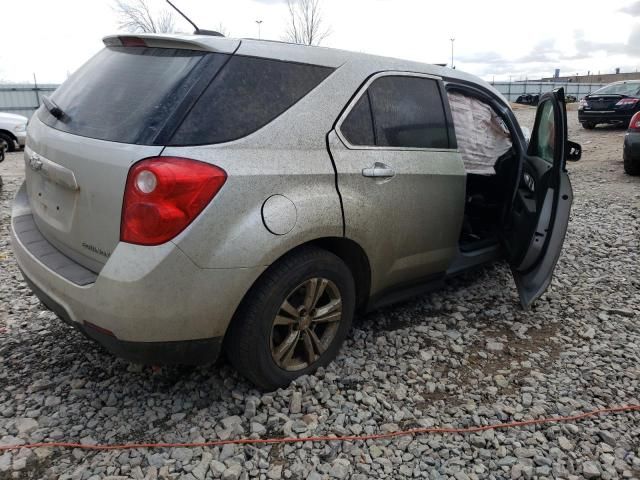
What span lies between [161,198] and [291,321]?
2.98ft

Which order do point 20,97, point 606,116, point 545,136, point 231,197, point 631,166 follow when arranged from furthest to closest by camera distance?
point 20,97
point 606,116
point 631,166
point 545,136
point 231,197

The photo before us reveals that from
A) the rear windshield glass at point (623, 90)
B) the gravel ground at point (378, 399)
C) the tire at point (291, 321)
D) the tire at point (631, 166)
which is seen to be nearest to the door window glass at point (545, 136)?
the gravel ground at point (378, 399)

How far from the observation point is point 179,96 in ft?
7.28

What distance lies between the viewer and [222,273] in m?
2.18

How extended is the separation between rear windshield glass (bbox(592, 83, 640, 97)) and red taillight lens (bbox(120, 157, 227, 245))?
57.6ft

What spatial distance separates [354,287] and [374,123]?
3.02 feet

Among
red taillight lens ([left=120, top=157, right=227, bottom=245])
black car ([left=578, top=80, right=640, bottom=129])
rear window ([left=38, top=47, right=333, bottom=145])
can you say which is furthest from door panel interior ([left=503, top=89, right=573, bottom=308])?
black car ([left=578, top=80, right=640, bottom=129])

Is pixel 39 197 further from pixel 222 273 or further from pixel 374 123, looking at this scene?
pixel 374 123

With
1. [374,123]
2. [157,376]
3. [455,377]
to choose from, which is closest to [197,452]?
[157,376]

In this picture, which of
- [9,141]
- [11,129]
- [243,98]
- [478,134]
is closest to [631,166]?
[478,134]

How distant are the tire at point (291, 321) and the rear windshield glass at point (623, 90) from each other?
55.2 feet

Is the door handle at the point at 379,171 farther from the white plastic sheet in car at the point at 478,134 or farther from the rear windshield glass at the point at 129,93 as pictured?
the white plastic sheet in car at the point at 478,134

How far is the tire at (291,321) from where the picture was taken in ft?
7.80

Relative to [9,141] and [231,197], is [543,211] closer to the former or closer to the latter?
[231,197]
